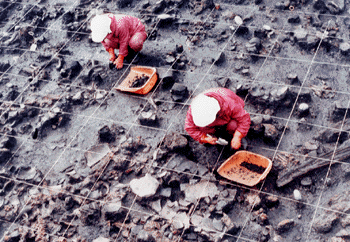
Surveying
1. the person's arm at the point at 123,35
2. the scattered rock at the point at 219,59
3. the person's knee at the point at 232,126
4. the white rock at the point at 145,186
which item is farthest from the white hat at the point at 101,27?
the person's knee at the point at 232,126

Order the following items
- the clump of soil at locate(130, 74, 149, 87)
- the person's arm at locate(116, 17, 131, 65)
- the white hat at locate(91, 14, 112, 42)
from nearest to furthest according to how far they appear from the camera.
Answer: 1. the white hat at locate(91, 14, 112, 42)
2. the person's arm at locate(116, 17, 131, 65)
3. the clump of soil at locate(130, 74, 149, 87)

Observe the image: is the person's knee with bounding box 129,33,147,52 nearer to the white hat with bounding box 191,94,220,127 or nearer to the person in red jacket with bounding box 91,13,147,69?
the person in red jacket with bounding box 91,13,147,69

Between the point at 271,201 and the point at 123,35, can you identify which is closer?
the point at 271,201

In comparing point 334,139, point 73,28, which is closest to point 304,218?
point 334,139

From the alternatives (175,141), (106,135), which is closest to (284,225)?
(175,141)

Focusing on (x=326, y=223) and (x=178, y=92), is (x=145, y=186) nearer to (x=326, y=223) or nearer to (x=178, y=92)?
(x=178, y=92)

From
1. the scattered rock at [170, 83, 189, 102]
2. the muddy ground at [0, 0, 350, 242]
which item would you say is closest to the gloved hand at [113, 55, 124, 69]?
the muddy ground at [0, 0, 350, 242]

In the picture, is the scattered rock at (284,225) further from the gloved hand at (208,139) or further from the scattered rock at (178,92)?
the scattered rock at (178,92)
